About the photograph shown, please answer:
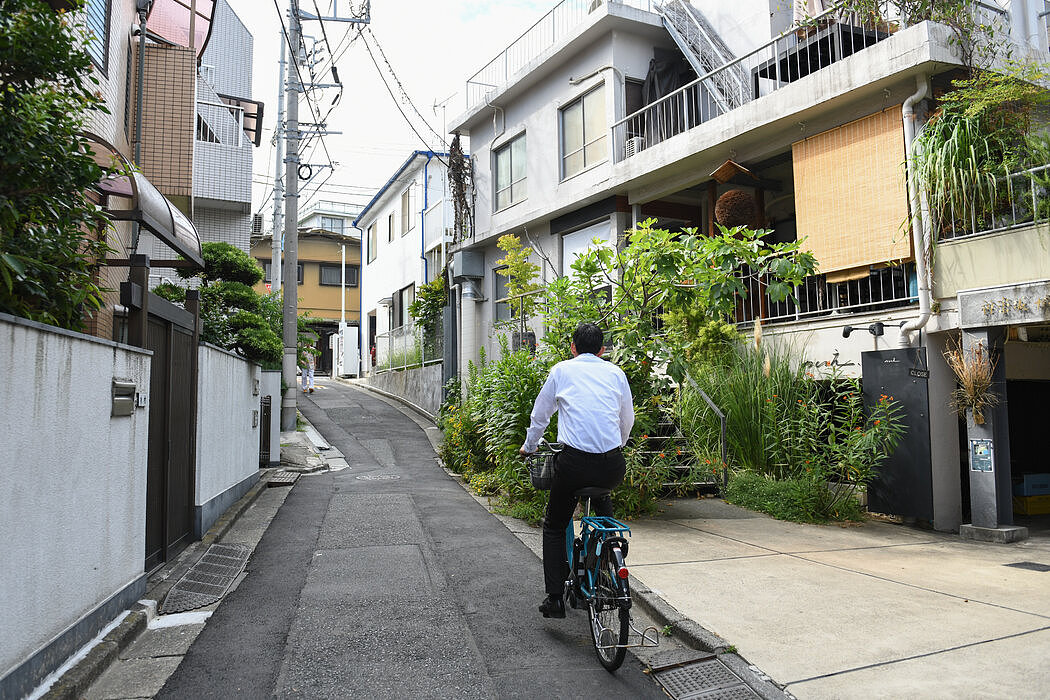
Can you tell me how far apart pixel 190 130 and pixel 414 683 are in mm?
9376

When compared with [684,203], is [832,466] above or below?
below

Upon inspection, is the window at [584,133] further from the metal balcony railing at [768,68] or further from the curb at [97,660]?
the curb at [97,660]

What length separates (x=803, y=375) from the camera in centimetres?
969

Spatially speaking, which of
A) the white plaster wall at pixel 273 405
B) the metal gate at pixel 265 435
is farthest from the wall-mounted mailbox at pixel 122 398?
the metal gate at pixel 265 435

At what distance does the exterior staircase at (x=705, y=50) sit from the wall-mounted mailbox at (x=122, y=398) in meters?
10.4

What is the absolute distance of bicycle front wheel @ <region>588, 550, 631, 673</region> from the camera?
397cm

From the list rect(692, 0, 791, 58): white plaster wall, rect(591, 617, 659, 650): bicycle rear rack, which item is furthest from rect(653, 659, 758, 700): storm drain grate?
rect(692, 0, 791, 58): white plaster wall

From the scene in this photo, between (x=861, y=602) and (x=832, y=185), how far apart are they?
6.47 metres

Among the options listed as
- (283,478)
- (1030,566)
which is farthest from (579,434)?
(283,478)

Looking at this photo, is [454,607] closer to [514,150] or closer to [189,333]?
[189,333]

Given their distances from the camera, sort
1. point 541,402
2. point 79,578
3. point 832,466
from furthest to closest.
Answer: point 832,466, point 541,402, point 79,578

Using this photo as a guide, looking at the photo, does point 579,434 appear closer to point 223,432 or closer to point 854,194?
point 223,432

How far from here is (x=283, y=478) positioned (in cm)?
1102


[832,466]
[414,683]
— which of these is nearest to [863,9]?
[832,466]
